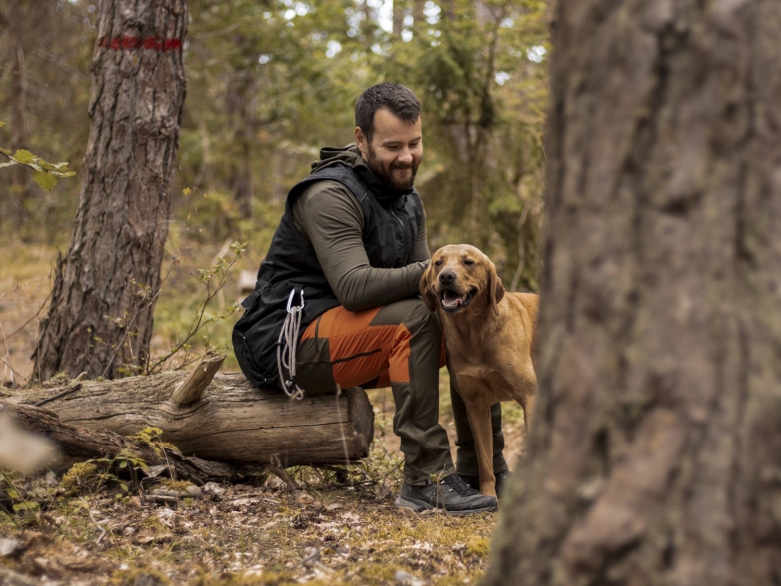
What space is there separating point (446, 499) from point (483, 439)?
57cm

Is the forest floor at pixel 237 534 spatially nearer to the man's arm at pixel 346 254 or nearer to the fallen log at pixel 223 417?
the fallen log at pixel 223 417

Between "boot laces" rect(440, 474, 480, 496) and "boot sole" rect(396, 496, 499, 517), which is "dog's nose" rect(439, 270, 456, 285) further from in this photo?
"boot sole" rect(396, 496, 499, 517)

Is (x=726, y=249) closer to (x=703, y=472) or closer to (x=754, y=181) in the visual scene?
(x=754, y=181)

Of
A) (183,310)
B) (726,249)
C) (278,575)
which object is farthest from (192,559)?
(183,310)

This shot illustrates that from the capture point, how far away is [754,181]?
157cm

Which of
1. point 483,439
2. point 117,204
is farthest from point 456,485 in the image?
point 117,204

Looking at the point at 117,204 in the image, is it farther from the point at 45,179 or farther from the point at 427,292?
the point at 427,292

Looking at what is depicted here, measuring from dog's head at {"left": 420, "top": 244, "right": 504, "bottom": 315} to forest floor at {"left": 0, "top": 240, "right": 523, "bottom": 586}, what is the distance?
1149 mm

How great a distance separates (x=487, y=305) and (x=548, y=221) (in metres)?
2.62

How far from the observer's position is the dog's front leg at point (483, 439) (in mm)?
4457

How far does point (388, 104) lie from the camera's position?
13.6ft

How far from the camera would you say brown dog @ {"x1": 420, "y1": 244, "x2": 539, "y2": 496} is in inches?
169

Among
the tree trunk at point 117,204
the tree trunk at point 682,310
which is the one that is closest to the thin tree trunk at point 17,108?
the tree trunk at point 117,204

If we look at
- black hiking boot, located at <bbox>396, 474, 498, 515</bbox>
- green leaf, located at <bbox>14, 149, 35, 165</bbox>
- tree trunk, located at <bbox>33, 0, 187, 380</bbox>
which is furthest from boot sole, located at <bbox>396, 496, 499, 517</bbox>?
green leaf, located at <bbox>14, 149, 35, 165</bbox>
